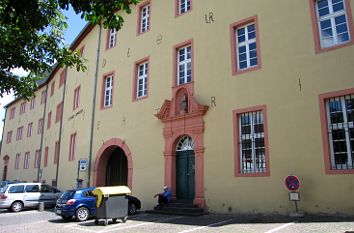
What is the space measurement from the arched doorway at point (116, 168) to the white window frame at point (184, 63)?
6234 millimetres

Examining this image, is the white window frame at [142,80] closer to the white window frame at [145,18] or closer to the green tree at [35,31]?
the white window frame at [145,18]

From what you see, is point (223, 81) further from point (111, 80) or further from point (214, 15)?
point (111, 80)

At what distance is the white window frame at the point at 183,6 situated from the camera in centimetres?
1639

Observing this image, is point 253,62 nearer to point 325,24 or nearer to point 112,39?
point 325,24

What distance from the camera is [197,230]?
32.0 feet

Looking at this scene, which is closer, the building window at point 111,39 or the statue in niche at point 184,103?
the statue in niche at point 184,103

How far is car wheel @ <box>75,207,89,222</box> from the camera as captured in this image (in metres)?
13.1

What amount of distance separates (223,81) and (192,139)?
272cm

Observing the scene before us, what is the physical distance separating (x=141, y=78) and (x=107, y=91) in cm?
305

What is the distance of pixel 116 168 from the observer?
19859 mm

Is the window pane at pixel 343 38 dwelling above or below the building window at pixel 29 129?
below

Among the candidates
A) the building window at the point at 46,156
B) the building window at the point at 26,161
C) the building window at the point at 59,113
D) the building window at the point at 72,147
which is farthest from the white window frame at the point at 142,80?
the building window at the point at 26,161

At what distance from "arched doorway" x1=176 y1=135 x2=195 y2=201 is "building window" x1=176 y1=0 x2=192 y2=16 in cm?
597

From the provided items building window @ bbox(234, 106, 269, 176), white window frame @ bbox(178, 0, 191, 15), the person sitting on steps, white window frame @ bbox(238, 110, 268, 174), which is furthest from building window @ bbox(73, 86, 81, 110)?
white window frame @ bbox(238, 110, 268, 174)
